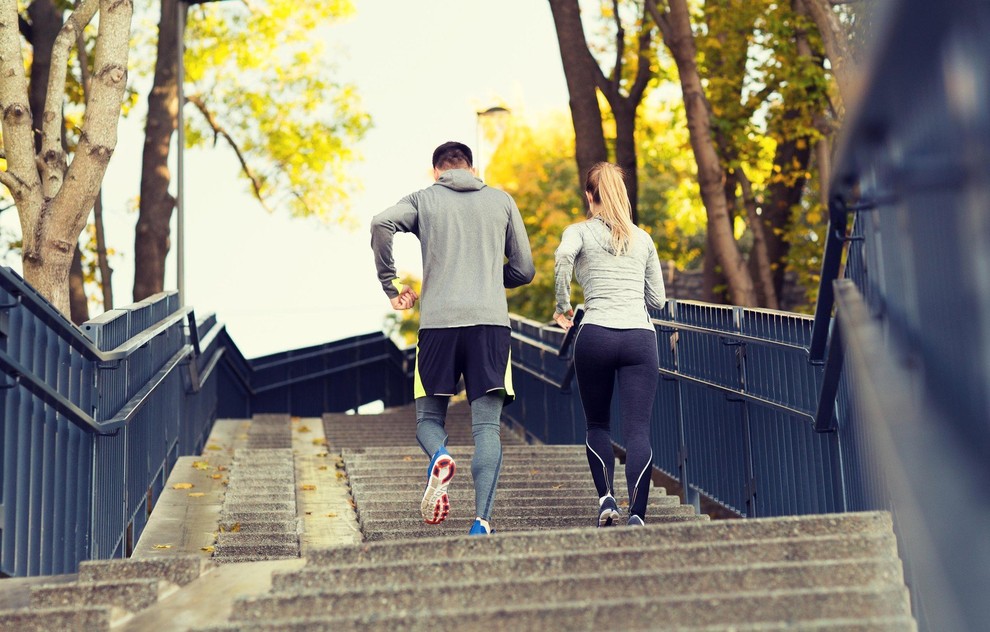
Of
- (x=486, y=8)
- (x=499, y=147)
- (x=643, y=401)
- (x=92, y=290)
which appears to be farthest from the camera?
(x=486, y=8)

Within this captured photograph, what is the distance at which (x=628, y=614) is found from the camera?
151 inches

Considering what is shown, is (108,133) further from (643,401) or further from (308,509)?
(643,401)

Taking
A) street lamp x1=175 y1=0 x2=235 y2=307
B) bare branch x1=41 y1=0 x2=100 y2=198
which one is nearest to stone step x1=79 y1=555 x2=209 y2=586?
bare branch x1=41 y1=0 x2=100 y2=198

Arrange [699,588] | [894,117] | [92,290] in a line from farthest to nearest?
[92,290]
[699,588]
[894,117]

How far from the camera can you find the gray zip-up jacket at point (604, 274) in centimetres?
609

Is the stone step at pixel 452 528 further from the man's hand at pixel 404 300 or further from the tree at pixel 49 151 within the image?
the tree at pixel 49 151

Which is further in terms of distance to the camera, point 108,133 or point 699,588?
point 108,133

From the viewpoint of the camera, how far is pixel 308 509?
7703 millimetres

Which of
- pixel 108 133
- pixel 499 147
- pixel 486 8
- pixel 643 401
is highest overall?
pixel 486 8

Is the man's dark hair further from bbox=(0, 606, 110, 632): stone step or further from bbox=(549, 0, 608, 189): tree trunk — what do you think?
bbox=(549, 0, 608, 189): tree trunk

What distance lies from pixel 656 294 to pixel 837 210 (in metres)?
1.59

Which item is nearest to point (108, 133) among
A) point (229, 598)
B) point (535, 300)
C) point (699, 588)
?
point (229, 598)

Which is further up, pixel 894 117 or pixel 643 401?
pixel 894 117

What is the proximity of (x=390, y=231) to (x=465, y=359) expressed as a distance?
2.31ft
